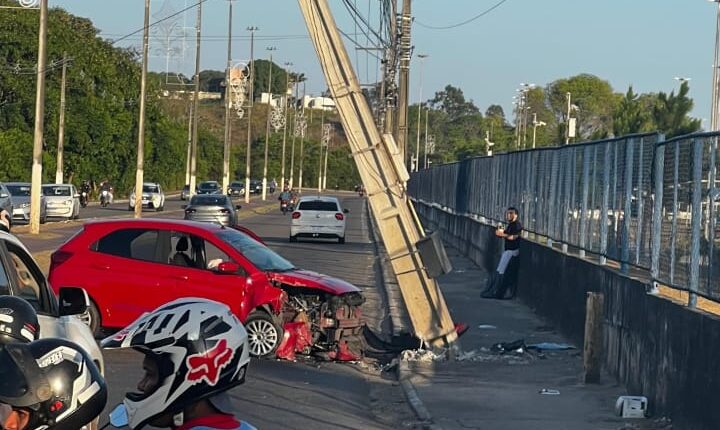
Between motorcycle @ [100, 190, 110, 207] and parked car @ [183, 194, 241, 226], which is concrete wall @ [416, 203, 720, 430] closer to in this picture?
parked car @ [183, 194, 241, 226]

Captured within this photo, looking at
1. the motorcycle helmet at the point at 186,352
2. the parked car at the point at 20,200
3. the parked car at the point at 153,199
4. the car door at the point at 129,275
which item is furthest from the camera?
the parked car at the point at 153,199

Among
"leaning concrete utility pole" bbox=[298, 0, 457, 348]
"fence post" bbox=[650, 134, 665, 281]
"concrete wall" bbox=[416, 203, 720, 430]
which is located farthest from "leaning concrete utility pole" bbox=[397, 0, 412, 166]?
"fence post" bbox=[650, 134, 665, 281]

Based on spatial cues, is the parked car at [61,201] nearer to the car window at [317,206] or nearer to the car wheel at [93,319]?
the car window at [317,206]

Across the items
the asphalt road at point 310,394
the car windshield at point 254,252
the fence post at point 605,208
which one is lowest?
the asphalt road at point 310,394

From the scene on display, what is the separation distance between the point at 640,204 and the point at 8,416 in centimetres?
1122

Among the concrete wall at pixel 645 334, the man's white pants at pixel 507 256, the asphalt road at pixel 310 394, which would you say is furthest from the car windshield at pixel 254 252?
the man's white pants at pixel 507 256

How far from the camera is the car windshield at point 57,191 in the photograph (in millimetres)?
52656

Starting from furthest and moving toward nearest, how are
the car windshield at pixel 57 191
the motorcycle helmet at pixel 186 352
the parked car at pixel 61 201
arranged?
the car windshield at pixel 57 191, the parked car at pixel 61 201, the motorcycle helmet at pixel 186 352

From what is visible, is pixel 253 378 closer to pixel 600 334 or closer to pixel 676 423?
pixel 600 334

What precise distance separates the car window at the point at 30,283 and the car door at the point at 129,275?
26.5 feet

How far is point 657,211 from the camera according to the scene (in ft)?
43.5

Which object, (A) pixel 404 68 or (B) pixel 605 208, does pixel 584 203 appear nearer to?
(B) pixel 605 208

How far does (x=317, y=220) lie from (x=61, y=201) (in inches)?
513

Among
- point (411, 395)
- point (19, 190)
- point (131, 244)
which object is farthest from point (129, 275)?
point (19, 190)
